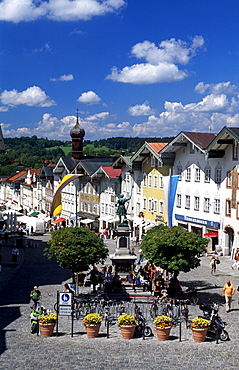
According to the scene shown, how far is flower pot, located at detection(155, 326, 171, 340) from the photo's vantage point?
18.1 metres

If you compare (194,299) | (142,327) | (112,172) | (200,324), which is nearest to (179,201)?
(112,172)

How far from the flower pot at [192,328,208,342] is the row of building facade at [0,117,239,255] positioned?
26.1m

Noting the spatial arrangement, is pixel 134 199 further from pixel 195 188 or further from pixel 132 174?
pixel 195 188

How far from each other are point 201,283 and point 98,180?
1663 inches

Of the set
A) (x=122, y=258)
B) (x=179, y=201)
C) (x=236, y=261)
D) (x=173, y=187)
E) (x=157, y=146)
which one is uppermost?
(x=157, y=146)

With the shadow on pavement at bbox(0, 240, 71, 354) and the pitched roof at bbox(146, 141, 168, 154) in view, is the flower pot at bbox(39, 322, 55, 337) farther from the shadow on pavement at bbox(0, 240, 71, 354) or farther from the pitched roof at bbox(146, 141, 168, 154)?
the pitched roof at bbox(146, 141, 168, 154)

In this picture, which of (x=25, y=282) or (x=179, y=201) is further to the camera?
(x=179, y=201)

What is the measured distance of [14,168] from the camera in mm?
164625

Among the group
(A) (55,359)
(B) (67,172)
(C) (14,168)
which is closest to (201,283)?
(A) (55,359)

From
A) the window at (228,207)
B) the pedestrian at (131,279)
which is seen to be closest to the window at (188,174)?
the window at (228,207)

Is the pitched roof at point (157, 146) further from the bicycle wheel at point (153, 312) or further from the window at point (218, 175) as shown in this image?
the bicycle wheel at point (153, 312)

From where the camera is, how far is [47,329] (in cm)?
1831

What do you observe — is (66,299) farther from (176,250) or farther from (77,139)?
(77,139)

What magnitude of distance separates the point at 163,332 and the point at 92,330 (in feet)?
8.13
